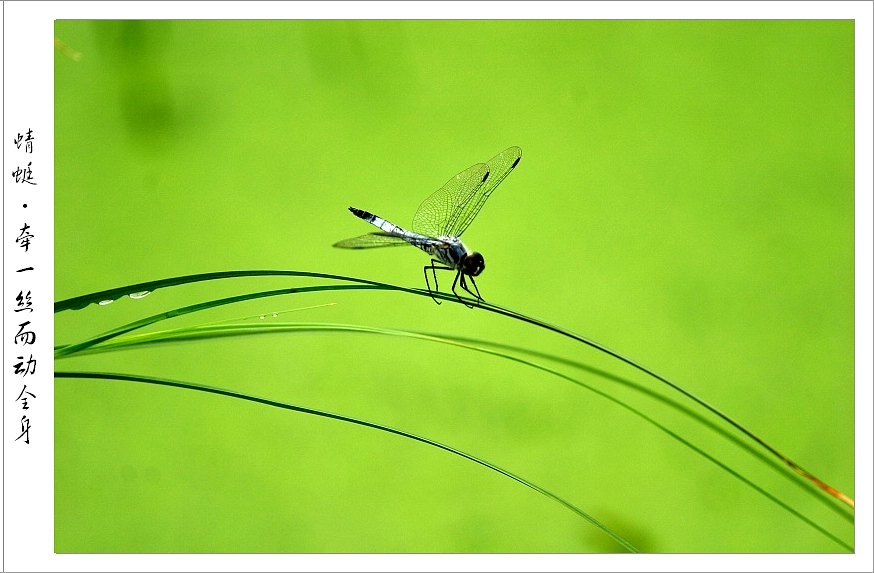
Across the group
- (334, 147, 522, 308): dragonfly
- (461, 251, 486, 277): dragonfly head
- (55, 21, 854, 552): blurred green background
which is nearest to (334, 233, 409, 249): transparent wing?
(334, 147, 522, 308): dragonfly

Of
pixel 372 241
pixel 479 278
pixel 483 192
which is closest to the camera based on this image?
pixel 372 241

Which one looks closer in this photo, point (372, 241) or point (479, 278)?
point (372, 241)

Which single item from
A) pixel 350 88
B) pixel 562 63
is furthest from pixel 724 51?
pixel 350 88

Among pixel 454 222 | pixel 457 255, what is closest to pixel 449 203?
pixel 454 222

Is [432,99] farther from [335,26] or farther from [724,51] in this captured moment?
[724,51]

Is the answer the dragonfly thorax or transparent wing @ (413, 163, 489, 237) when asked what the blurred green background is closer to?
transparent wing @ (413, 163, 489, 237)

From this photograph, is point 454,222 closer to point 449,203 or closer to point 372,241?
point 449,203

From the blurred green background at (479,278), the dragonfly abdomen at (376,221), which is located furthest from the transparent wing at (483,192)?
the blurred green background at (479,278)
